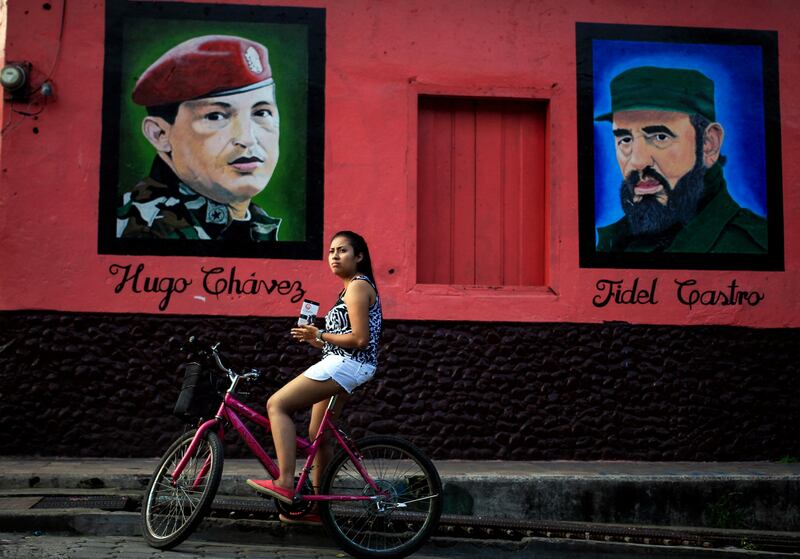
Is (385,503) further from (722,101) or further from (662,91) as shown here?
(722,101)

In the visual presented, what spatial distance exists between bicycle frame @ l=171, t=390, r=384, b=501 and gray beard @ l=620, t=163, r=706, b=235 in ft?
13.3

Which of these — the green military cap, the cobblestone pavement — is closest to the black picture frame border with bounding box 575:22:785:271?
the green military cap

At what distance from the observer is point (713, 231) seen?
8250mm

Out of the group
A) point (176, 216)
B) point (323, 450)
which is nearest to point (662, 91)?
point (176, 216)

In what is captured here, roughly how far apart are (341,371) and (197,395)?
0.85 metres

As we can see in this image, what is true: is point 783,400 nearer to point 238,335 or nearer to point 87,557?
point 238,335

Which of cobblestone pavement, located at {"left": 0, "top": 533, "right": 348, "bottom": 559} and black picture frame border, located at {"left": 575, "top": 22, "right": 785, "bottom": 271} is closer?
cobblestone pavement, located at {"left": 0, "top": 533, "right": 348, "bottom": 559}

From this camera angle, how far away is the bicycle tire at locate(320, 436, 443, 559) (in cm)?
514

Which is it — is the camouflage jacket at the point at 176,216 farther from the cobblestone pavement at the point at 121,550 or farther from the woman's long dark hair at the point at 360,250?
the cobblestone pavement at the point at 121,550

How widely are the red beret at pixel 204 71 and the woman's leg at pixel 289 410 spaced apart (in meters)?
3.74

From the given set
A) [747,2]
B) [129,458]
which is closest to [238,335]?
[129,458]

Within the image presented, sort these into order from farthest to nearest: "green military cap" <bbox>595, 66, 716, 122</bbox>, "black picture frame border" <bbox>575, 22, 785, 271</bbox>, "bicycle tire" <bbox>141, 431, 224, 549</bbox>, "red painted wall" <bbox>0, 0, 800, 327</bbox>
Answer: "green military cap" <bbox>595, 66, 716, 122</bbox> → "black picture frame border" <bbox>575, 22, 785, 271</bbox> → "red painted wall" <bbox>0, 0, 800, 327</bbox> → "bicycle tire" <bbox>141, 431, 224, 549</bbox>

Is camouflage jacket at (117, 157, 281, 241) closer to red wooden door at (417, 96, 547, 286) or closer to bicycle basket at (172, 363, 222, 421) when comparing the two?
red wooden door at (417, 96, 547, 286)

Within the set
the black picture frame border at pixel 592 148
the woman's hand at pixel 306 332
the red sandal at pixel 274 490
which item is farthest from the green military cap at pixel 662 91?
the red sandal at pixel 274 490
